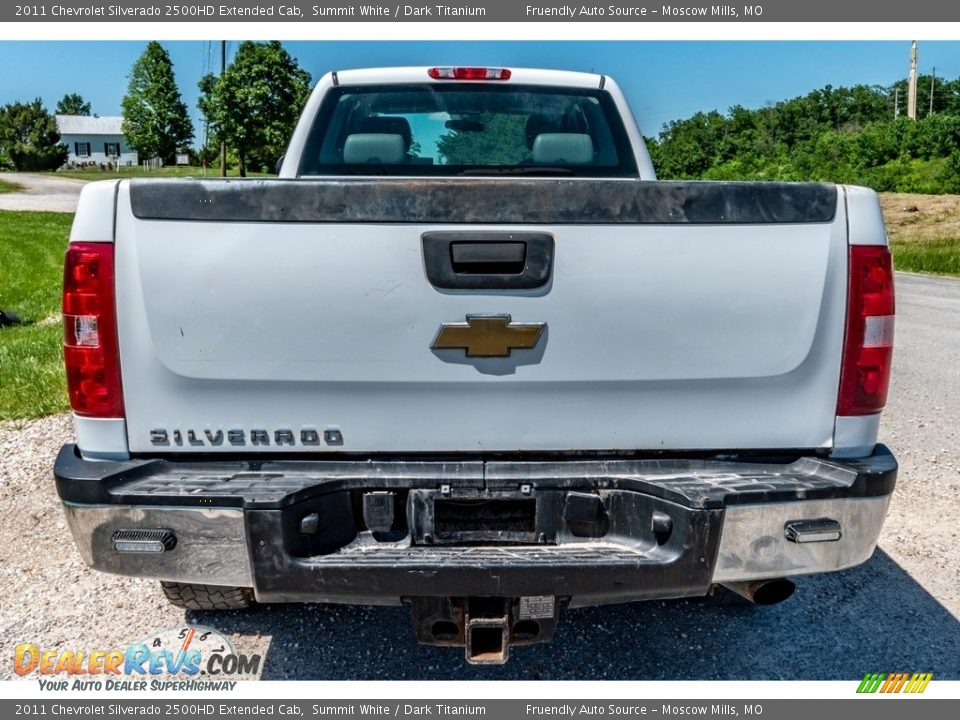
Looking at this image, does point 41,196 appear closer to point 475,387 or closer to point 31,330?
point 31,330

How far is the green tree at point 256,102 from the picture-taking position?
45.5 metres

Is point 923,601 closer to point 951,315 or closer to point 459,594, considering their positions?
point 459,594

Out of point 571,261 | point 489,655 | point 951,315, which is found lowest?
point 951,315

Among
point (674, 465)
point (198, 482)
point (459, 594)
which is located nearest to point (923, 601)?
point (674, 465)

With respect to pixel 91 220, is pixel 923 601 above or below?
below

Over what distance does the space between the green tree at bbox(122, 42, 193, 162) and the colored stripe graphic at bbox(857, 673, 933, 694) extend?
81591 millimetres

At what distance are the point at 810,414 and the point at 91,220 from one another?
2.11 metres

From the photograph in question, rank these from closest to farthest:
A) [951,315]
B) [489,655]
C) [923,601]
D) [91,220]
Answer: [91,220] < [489,655] < [923,601] < [951,315]

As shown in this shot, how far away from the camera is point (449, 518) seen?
2.46 m

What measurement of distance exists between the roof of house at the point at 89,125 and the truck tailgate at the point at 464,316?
4762 inches

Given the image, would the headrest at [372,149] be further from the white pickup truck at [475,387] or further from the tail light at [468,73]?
the white pickup truck at [475,387]

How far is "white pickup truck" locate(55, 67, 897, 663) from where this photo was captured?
2.34 meters

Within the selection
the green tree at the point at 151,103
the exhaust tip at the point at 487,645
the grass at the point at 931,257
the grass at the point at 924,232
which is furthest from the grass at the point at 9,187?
the exhaust tip at the point at 487,645
